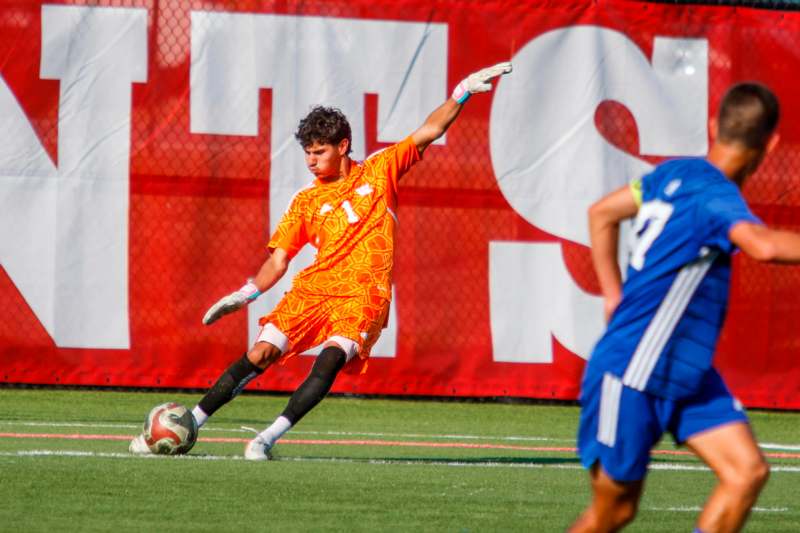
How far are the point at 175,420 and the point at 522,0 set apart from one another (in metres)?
5.83

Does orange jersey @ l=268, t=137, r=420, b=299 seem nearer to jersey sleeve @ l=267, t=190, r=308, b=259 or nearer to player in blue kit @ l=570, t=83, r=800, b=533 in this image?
jersey sleeve @ l=267, t=190, r=308, b=259

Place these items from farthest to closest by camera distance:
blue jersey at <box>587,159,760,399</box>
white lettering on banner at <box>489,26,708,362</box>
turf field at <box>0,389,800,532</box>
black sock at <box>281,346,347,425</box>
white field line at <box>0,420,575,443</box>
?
white lettering on banner at <box>489,26,708,362</box> < white field line at <box>0,420,575,443</box> < black sock at <box>281,346,347,425</box> < turf field at <box>0,389,800,532</box> < blue jersey at <box>587,159,760,399</box>

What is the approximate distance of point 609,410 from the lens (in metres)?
4.94

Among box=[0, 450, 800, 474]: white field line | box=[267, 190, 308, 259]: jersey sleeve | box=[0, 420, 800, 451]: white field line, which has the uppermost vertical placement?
box=[267, 190, 308, 259]: jersey sleeve

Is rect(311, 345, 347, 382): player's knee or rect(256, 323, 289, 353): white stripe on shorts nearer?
rect(311, 345, 347, 382): player's knee

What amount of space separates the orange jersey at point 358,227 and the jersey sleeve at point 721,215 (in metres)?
4.44

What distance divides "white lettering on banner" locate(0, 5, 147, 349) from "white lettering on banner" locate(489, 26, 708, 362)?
122 inches

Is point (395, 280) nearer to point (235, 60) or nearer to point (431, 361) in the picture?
point (431, 361)

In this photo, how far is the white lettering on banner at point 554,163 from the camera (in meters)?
13.2

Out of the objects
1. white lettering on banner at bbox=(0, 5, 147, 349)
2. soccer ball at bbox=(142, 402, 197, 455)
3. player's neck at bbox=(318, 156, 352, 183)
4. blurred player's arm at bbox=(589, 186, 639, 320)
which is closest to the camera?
blurred player's arm at bbox=(589, 186, 639, 320)

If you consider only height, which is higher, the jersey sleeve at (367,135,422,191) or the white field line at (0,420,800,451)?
the jersey sleeve at (367,135,422,191)

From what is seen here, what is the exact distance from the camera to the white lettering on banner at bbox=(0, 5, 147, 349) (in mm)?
12758

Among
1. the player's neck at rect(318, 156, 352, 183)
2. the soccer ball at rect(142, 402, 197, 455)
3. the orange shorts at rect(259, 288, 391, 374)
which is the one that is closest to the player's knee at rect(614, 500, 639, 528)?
the orange shorts at rect(259, 288, 391, 374)

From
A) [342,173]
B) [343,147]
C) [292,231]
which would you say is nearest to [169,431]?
[292,231]
